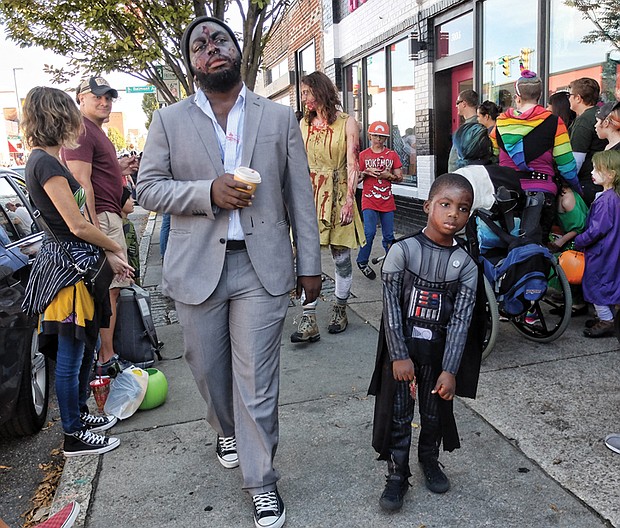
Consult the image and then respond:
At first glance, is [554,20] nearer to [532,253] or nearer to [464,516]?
[532,253]

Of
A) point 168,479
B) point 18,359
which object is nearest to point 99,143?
point 18,359

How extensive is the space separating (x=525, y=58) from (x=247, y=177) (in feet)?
18.9

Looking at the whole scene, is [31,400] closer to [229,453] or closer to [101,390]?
[101,390]

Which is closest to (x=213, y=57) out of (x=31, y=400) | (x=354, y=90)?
(x=31, y=400)

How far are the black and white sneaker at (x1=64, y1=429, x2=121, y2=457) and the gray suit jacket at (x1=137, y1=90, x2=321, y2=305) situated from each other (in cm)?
123

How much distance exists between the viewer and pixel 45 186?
3.04 m

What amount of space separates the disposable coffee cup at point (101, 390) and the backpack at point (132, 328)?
2.33 ft

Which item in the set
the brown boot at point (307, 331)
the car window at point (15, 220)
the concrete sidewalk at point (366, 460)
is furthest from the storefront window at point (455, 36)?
the car window at point (15, 220)

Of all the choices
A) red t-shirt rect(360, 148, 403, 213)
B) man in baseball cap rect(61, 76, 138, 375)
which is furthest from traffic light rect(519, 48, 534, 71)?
man in baseball cap rect(61, 76, 138, 375)

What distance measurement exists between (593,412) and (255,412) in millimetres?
2093

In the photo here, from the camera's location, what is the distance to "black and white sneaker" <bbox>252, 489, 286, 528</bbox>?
2.61 meters

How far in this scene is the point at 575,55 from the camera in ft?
20.8

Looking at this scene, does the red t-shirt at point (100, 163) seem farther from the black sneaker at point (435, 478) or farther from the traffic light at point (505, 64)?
the traffic light at point (505, 64)

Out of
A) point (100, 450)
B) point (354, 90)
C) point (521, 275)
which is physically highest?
point (354, 90)
